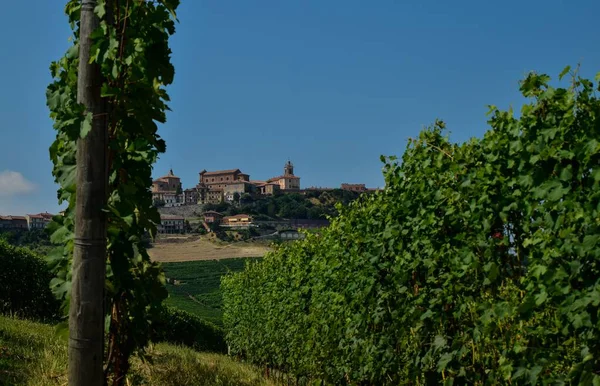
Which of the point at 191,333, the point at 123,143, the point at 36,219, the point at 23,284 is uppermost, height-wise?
the point at 36,219

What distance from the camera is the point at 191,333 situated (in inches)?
1020

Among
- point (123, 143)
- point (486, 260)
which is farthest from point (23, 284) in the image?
point (486, 260)

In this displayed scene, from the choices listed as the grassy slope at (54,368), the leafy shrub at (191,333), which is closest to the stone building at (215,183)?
the leafy shrub at (191,333)

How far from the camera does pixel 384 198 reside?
268 inches

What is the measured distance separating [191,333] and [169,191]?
455 feet

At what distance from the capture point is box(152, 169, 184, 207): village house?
158 m

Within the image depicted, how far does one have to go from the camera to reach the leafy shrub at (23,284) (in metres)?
19.8

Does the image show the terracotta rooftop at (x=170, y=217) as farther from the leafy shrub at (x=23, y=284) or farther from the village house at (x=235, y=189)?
the leafy shrub at (x=23, y=284)

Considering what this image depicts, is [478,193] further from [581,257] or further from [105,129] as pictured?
[105,129]

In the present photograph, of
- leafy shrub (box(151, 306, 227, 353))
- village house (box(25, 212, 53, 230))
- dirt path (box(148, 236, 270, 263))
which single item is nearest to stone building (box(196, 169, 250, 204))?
village house (box(25, 212, 53, 230))

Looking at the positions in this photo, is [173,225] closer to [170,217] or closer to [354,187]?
[170,217]

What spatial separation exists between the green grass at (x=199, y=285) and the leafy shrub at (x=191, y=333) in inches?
479

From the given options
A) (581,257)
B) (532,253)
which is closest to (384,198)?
(532,253)

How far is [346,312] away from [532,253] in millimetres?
3935
